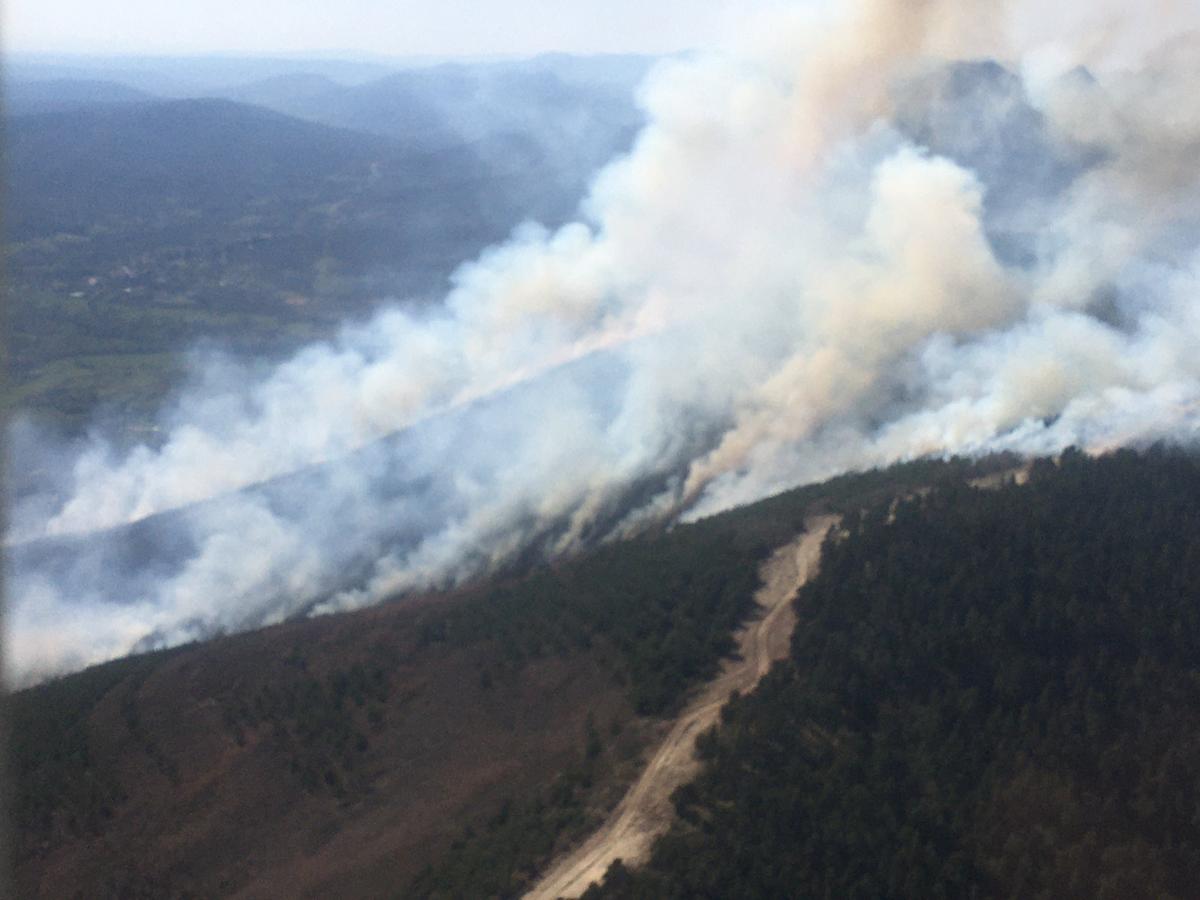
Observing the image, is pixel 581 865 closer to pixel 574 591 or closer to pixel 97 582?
pixel 574 591

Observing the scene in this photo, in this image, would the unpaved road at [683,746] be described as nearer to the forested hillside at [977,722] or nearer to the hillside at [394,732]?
the hillside at [394,732]

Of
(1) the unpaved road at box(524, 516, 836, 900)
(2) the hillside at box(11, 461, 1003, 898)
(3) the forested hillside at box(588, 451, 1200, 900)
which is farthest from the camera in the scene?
(2) the hillside at box(11, 461, 1003, 898)

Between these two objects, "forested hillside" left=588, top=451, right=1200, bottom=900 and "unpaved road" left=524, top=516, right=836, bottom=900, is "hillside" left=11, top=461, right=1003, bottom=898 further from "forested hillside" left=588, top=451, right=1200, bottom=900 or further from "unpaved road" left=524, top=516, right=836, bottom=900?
"forested hillside" left=588, top=451, right=1200, bottom=900

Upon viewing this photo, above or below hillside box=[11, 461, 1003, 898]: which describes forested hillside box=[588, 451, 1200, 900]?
below

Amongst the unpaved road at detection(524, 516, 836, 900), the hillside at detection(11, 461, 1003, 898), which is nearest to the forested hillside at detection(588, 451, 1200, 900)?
the unpaved road at detection(524, 516, 836, 900)

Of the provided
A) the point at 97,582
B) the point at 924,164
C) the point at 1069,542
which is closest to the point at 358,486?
the point at 97,582

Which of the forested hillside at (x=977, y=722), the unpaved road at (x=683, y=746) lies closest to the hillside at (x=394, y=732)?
the unpaved road at (x=683, y=746)

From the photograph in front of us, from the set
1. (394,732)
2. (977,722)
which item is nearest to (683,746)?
(977,722)
